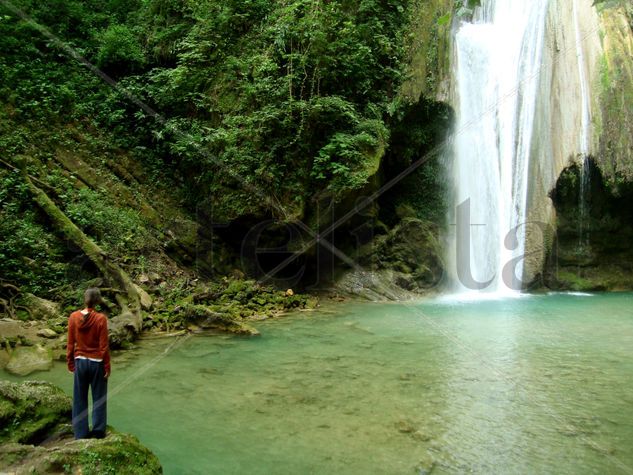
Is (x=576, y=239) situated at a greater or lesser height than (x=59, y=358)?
greater

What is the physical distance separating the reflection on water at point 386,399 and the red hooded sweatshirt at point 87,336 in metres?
1.12

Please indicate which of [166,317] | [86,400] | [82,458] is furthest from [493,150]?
[82,458]

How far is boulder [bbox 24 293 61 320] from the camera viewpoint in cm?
826

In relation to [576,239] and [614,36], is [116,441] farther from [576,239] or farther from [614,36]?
[614,36]

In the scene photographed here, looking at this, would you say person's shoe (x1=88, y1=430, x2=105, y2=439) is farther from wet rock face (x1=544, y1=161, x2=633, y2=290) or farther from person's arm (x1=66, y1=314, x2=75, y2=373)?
wet rock face (x1=544, y1=161, x2=633, y2=290)

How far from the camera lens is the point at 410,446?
456cm

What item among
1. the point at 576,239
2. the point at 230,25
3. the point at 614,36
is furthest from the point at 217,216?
the point at 614,36

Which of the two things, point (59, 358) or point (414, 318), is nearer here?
point (59, 358)

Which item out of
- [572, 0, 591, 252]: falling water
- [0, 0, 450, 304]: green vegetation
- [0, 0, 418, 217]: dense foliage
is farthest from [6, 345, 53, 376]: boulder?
[572, 0, 591, 252]: falling water

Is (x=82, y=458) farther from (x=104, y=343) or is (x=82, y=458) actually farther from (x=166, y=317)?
(x=166, y=317)

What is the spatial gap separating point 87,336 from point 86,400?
1.68ft

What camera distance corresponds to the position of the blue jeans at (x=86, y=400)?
13.0 feet

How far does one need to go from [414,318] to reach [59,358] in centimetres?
650

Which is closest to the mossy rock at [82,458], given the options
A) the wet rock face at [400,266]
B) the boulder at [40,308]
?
the boulder at [40,308]
